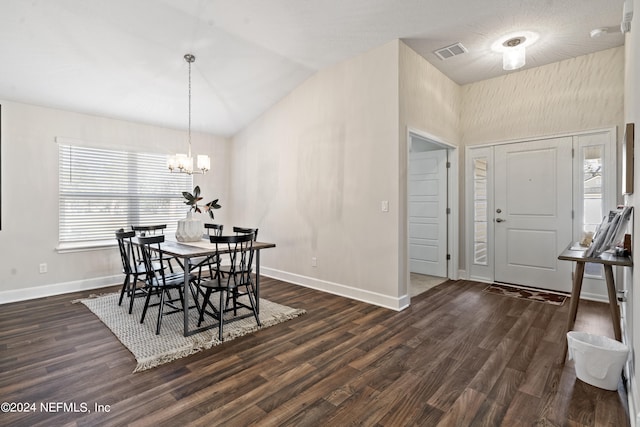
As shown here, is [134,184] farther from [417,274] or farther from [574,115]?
[574,115]

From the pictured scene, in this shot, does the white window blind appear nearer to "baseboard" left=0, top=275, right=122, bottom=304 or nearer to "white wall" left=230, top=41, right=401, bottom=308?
"baseboard" left=0, top=275, right=122, bottom=304

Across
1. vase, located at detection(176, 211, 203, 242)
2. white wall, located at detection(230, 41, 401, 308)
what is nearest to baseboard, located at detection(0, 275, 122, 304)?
vase, located at detection(176, 211, 203, 242)

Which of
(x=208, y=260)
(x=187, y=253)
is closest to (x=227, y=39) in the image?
(x=187, y=253)

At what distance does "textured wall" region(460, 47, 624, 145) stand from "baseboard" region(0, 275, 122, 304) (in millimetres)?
5684

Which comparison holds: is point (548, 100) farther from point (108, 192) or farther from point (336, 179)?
point (108, 192)

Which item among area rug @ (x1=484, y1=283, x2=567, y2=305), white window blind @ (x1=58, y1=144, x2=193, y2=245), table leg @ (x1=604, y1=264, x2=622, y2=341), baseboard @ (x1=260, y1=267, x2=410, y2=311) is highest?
white window blind @ (x1=58, y1=144, x2=193, y2=245)

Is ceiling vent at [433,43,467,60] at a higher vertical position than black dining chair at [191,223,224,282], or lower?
higher

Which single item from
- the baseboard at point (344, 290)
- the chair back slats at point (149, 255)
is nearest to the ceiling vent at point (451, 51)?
the baseboard at point (344, 290)

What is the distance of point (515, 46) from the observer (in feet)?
11.7

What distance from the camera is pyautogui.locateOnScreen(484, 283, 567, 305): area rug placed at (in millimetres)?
3808

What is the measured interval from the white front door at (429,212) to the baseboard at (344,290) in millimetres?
1654

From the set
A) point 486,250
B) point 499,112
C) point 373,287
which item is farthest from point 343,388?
point 499,112

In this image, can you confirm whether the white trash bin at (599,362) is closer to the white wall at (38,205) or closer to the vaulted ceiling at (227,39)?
the vaulted ceiling at (227,39)

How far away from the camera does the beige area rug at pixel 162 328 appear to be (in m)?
2.48
